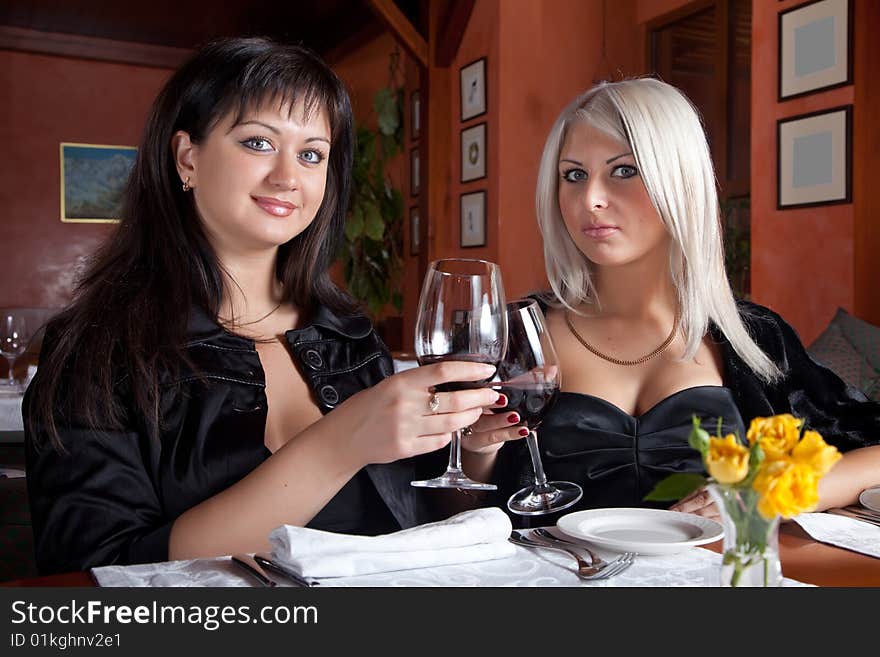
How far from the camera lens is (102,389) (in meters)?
1.23

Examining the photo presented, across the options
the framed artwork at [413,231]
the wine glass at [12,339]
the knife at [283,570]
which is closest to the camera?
the knife at [283,570]

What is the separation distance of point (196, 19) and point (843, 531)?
7.75m

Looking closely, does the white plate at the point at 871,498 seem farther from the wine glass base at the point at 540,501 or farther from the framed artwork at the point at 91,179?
the framed artwork at the point at 91,179

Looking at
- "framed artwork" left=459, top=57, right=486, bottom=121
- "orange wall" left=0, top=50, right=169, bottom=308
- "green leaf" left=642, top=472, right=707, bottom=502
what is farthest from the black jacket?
"orange wall" left=0, top=50, right=169, bottom=308

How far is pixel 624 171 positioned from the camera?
1650 mm

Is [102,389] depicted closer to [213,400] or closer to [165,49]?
[213,400]

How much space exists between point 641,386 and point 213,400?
0.82 m

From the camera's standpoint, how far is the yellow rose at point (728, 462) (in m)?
0.61

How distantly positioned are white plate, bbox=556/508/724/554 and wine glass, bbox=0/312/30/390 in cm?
217

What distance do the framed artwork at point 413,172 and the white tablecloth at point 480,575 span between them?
6.31 metres

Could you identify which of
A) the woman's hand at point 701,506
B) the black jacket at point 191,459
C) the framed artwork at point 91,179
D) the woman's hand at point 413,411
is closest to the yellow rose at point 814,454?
the woman's hand at point 413,411

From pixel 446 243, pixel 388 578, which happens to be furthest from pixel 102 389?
pixel 446 243

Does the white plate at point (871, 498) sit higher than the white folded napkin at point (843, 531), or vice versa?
the white plate at point (871, 498)
